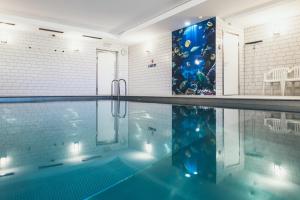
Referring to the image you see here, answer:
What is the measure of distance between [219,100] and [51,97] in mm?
5542

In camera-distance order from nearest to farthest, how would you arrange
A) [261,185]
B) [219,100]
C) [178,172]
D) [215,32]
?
[261,185]
[178,172]
[219,100]
[215,32]

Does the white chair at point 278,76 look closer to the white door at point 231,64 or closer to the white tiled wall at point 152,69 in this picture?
the white door at point 231,64

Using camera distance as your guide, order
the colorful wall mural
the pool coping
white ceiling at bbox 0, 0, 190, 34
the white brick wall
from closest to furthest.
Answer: the pool coping, white ceiling at bbox 0, 0, 190, 34, the colorful wall mural, the white brick wall

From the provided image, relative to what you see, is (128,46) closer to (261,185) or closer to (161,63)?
(161,63)

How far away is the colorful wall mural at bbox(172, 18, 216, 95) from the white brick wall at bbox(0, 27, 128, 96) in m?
3.45

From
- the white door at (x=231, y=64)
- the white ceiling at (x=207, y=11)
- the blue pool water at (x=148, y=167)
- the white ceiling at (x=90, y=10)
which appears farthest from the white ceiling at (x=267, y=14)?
the blue pool water at (x=148, y=167)

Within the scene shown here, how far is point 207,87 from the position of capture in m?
5.86

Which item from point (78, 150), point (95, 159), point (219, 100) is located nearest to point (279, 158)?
point (95, 159)

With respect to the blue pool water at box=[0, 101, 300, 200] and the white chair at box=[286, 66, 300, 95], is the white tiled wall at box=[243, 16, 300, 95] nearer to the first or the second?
the white chair at box=[286, 66, 300, 95]

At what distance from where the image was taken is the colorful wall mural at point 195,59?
575 centimetres

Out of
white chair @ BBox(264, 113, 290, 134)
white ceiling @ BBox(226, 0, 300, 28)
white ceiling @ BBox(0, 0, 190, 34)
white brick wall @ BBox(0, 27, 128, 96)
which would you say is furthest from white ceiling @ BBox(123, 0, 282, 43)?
white chair @ BBox(264, 113, 290, 134)

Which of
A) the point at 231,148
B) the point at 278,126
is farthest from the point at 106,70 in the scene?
the point at 231,148

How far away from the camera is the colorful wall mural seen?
5.75m

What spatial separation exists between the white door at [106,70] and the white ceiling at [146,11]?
75.1 inches
